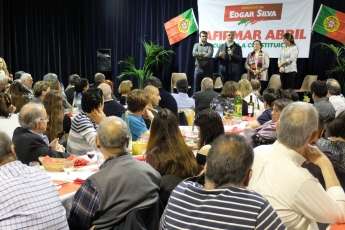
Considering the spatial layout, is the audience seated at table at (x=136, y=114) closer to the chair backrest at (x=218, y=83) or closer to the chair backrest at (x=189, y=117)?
the chair backrest at (x=189, y=117)

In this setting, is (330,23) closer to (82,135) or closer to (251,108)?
(251,108)

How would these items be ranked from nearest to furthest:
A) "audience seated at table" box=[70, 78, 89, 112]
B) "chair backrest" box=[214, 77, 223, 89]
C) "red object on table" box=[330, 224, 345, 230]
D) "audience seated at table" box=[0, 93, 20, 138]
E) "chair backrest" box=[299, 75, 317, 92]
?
"red object on table" box=[330, 224, 345, 230], "audience seated at table" box=[0, 93, 20, 138], "audience seated at table" box=[70, 78, 89, 112], "chair backrest" box=[299, 75, 317, 92], "chair backrest" box=[214, 77, 223, 89]

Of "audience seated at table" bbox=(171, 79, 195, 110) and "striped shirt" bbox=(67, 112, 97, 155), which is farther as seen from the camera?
"audience seated at table" bbox=(171, 79, 195, 110)

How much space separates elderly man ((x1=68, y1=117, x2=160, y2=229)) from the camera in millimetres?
2387

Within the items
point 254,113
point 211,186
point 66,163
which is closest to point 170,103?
point 254,113

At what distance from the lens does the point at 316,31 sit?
10930 mm

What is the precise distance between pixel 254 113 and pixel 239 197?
474 cm

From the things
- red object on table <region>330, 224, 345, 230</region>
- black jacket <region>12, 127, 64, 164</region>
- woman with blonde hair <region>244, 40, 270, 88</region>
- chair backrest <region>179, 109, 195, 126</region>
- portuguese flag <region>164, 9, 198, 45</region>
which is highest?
portuguese flag <region>164, 9, 198, 45</region>

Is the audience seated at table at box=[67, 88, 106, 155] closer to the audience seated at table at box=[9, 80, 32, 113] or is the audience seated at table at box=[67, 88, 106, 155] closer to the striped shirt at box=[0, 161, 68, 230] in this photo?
the audience seated at table at box=[9, 80, 32, 113]

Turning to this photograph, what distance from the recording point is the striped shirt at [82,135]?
418 centimetres

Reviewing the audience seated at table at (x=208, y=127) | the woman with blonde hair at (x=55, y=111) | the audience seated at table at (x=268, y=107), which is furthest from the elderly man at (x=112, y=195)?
the audience seated at table at (x=268, y=107)

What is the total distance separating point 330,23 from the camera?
10852mm

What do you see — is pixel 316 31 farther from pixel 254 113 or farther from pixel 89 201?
pixel 89 201

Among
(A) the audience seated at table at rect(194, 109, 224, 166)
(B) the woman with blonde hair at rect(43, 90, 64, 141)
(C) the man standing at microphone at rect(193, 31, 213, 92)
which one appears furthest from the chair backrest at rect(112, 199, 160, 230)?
(C) the man standing at microphone at rect(193, 31, 213, 92)
